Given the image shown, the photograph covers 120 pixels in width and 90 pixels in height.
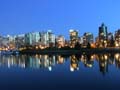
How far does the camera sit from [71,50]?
15775cm

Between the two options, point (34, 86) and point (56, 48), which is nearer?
point (34, 86)

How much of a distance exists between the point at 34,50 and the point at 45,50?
7.63 meters

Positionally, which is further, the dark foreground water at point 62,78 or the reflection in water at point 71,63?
the reflection in water at point 71,63

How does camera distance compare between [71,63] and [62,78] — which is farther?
[71,63]

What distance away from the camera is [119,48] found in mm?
171625

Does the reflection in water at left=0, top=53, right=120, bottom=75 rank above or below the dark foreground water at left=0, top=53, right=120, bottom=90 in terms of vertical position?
above

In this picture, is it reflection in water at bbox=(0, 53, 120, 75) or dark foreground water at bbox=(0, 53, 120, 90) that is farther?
reflection in water at bbox=(0, 53, 120, 75)

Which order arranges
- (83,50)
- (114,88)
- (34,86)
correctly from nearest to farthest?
(114,88)
(34,86)
(83,50)

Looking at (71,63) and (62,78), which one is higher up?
(71,63)

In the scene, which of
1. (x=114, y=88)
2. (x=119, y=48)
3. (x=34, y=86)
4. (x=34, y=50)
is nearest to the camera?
(x=114, y=88)

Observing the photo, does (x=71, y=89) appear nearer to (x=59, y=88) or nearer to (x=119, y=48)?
(x=59, y=88)

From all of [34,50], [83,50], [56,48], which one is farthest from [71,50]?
[34,50]

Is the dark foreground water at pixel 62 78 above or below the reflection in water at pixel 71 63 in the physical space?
below

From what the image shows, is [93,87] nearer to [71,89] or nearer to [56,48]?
[71,89]
